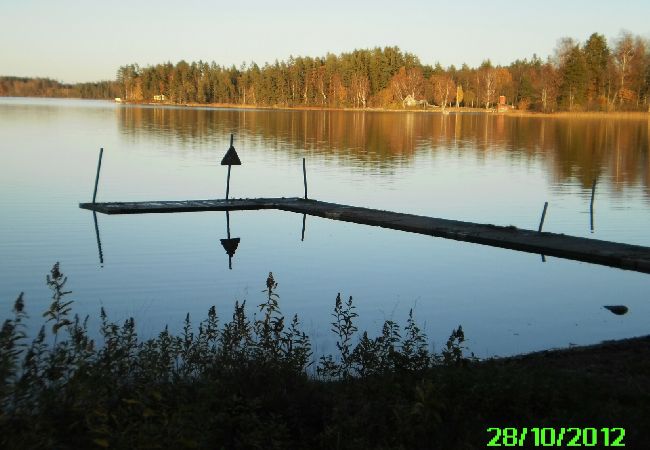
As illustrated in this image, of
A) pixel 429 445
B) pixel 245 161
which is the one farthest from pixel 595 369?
pixel 245 161

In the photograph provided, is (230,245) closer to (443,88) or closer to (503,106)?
(503,106)

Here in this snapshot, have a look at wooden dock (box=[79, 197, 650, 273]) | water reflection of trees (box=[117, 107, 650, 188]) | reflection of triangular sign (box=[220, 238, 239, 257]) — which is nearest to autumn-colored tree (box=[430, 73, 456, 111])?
water reflection of trees (box=[117, 107, 650, 188])

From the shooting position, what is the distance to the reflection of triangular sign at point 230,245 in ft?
62.0

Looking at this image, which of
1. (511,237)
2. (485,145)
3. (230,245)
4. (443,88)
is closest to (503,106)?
(443,88)

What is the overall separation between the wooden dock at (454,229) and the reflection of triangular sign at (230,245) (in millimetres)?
4199

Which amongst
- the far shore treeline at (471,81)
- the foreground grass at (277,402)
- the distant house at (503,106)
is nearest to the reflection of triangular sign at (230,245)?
the foreground grass at (277,402)

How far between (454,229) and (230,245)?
5.71 meters

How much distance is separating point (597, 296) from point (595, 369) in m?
6.68

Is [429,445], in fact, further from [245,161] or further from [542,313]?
[245,161]

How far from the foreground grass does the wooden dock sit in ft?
31.8

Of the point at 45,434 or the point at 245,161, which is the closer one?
the point at 45,434

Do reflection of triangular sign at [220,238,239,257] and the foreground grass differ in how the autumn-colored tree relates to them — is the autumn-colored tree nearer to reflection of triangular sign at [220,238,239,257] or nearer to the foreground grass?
reflection of triangular sign at [220,238,239,257]

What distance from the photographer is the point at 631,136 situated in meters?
72.2

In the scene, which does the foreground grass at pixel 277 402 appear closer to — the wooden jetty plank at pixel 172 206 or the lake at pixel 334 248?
the lake at pixel 334 248
